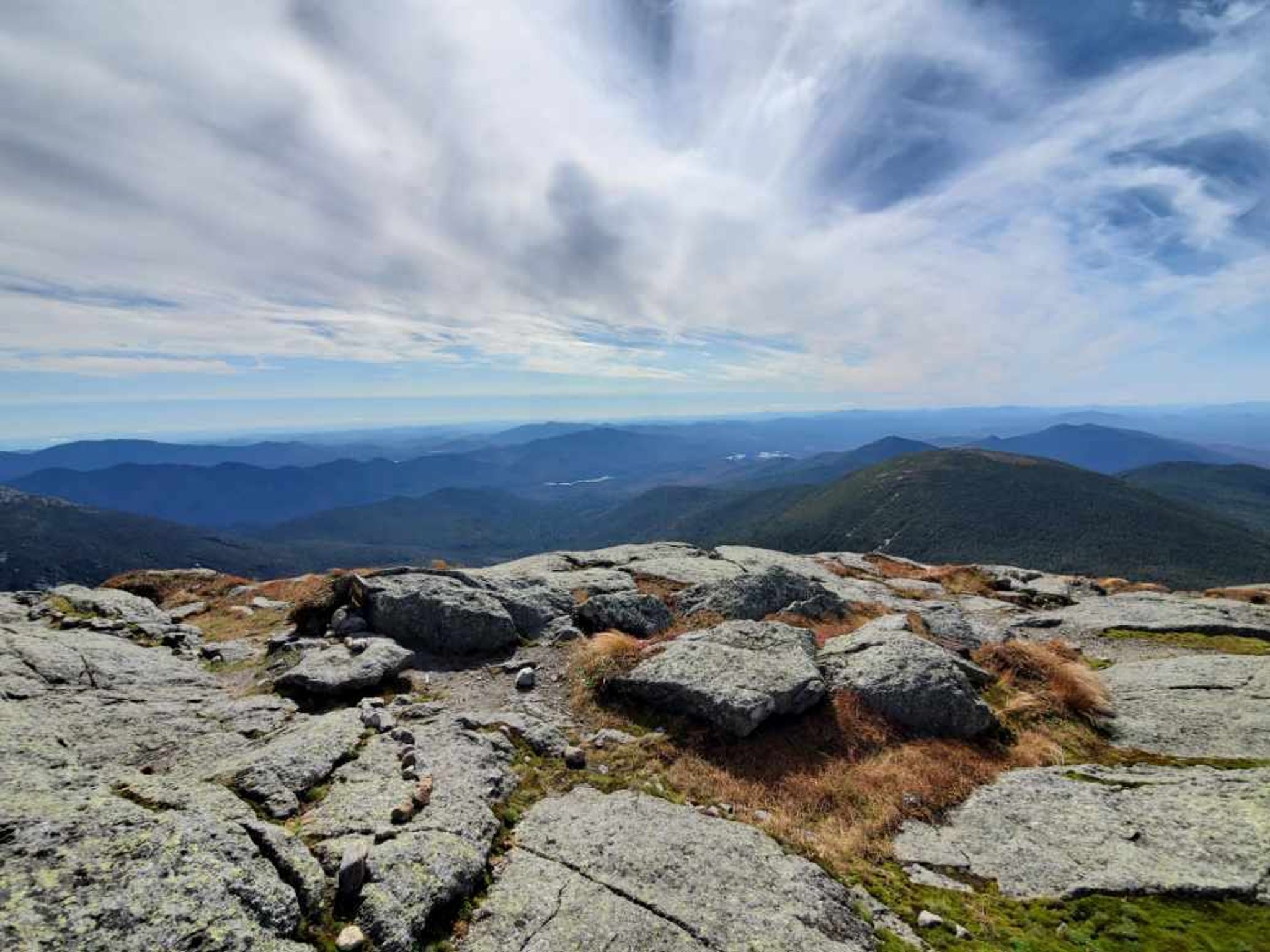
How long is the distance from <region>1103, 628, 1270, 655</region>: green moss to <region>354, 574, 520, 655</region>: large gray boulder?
77.0 feet

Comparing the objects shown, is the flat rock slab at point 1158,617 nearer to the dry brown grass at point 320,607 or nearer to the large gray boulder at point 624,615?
the large gray boulder at point 624,615

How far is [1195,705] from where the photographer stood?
14.2 meters

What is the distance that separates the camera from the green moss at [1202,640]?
19.0 meters

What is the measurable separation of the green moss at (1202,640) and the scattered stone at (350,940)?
2584cm

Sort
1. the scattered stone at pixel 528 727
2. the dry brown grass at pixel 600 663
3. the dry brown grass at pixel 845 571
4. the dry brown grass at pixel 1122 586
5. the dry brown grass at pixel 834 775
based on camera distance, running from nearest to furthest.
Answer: the dry brown grass at pixel 834 775, the scattered stone at pixel 528 727, the dry brown grass at pixel 600 663, the dry brown grass at pixel 1122 586, the dry brown grass at pixel 845 571

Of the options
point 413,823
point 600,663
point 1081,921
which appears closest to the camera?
point 1081,921

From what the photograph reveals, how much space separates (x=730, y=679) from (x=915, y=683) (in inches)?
193

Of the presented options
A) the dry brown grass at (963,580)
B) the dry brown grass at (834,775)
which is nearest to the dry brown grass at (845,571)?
the dry brown grass at (963,580)

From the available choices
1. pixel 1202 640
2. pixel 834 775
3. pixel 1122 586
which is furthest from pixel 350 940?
pixel 1122 586

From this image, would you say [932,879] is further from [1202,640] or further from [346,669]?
[1202,640]

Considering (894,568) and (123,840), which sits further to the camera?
(894,568)

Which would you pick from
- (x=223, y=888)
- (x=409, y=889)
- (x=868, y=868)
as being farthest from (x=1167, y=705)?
(x=223, y=888)

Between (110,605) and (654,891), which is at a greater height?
(110,605)

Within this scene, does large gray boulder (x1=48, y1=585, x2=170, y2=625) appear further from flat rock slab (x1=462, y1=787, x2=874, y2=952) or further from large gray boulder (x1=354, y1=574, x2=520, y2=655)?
flat rock slab (x1=462, y1=787, x2=874, y2=952)
